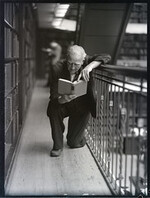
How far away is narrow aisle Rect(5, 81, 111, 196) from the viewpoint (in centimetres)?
217

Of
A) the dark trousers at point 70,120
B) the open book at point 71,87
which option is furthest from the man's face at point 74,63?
the dark trousers at point 70,120

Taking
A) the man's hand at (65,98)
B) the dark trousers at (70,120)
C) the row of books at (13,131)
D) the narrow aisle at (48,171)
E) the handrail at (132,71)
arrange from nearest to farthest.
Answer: the handrail at (132,71) → the narrow aisle at (48,171) → the man's hand at (65,98) → the dark trousers at (70,120) → the row of books at (13,131)

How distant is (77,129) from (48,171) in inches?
16.8

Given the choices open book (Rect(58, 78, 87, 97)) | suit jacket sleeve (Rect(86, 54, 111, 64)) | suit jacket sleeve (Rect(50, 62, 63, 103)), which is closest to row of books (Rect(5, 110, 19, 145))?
suit jacket sleeve (Rect(50, 62, 63, 103))

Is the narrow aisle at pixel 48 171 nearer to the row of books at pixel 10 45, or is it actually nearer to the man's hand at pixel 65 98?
the man's hand at pixel 65 98

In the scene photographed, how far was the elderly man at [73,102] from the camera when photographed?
2.27 meters

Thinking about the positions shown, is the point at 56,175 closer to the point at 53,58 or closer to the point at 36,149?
the point at 36,149

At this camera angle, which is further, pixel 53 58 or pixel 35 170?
pixel 53 58

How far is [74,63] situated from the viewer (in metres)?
2.27

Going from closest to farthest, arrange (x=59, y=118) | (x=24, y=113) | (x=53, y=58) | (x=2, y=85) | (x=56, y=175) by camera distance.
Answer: (x=2, y=85)
(x=56, y=175)
(x=59, y=118)
(x=53, y=58)
(x=24, y=113)

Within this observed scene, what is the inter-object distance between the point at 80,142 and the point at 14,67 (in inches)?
32.9

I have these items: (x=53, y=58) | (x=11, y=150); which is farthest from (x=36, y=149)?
(x=53, y=58)

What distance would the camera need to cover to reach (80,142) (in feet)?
8.28

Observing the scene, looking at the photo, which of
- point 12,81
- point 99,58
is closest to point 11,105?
point 12,81
